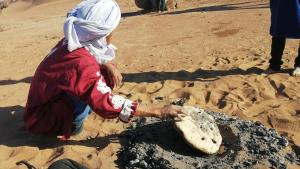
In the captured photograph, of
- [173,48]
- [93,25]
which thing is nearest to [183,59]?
[173,48]

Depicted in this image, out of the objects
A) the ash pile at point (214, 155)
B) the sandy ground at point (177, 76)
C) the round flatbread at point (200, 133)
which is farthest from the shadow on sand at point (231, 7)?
the round flatbread at point (200, 133)

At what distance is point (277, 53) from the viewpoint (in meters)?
5.88

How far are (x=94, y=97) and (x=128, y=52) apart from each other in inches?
176

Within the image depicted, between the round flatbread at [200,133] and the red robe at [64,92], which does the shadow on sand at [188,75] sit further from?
the red robe at [64,92]

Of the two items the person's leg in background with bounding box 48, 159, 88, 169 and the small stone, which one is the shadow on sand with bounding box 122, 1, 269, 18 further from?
the person's leg in background with bounding box 48, 159, 88, 169

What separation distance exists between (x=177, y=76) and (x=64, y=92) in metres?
2.42

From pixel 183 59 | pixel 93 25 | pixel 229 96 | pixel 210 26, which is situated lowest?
pixel 210 26

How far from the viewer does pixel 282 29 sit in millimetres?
5730

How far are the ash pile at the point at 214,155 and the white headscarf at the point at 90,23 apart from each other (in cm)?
96

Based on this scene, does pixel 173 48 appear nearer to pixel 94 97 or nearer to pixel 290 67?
pixel 290 67

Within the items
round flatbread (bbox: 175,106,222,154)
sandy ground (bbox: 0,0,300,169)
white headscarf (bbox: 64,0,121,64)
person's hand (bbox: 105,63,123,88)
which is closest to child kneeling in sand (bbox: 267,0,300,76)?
sandy ground (bbox: 0,0,300,169)

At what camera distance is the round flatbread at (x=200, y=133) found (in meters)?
3.74

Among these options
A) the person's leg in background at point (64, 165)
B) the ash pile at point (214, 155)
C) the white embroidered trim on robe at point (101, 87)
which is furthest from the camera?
the ash pile at point (214, 155)

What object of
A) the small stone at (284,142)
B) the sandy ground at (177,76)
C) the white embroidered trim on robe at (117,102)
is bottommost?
the sandy ground at (177,76)
